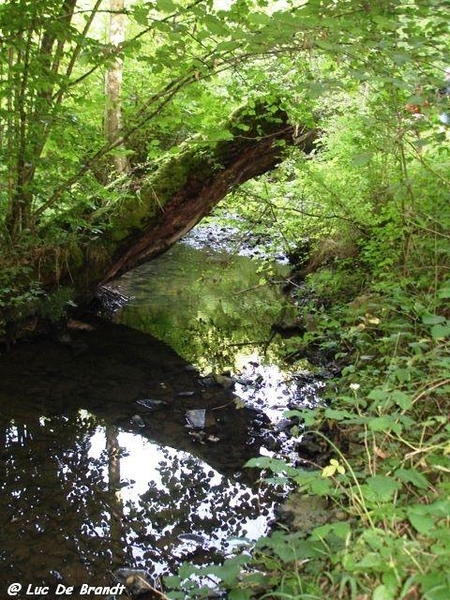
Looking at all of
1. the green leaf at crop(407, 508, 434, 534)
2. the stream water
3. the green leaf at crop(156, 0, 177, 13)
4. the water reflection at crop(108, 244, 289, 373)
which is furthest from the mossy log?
the green leaf at crop(407, 508, 434, 534)

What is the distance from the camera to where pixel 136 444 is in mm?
4371

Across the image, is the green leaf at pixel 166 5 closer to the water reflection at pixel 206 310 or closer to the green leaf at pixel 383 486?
the green leaf at pixel 383 486

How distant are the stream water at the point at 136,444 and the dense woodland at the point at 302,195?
0.51m

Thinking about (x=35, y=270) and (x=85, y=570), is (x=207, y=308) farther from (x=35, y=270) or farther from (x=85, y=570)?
(x=85, y=570)

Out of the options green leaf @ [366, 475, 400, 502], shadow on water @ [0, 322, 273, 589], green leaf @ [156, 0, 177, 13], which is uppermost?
green leaf @ [156, 0, 177, 13]

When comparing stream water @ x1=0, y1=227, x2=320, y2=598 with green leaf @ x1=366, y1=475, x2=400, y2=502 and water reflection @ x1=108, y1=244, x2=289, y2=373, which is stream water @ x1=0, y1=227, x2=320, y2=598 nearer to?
water reflection @ x1=108, y1=244, x2=289, y2=373

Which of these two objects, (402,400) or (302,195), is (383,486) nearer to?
(402,400)

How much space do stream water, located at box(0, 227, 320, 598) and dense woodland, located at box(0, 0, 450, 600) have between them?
1.67ft

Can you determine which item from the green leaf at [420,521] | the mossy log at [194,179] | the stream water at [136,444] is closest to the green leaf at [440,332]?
the green leaf at [420,521]

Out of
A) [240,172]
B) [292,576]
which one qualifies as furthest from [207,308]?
[292,576]

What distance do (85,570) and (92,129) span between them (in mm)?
3889

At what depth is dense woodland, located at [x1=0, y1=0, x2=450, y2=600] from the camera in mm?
2061

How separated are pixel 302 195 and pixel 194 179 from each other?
6.27 feet

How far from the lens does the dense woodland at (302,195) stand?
2.06 metres
